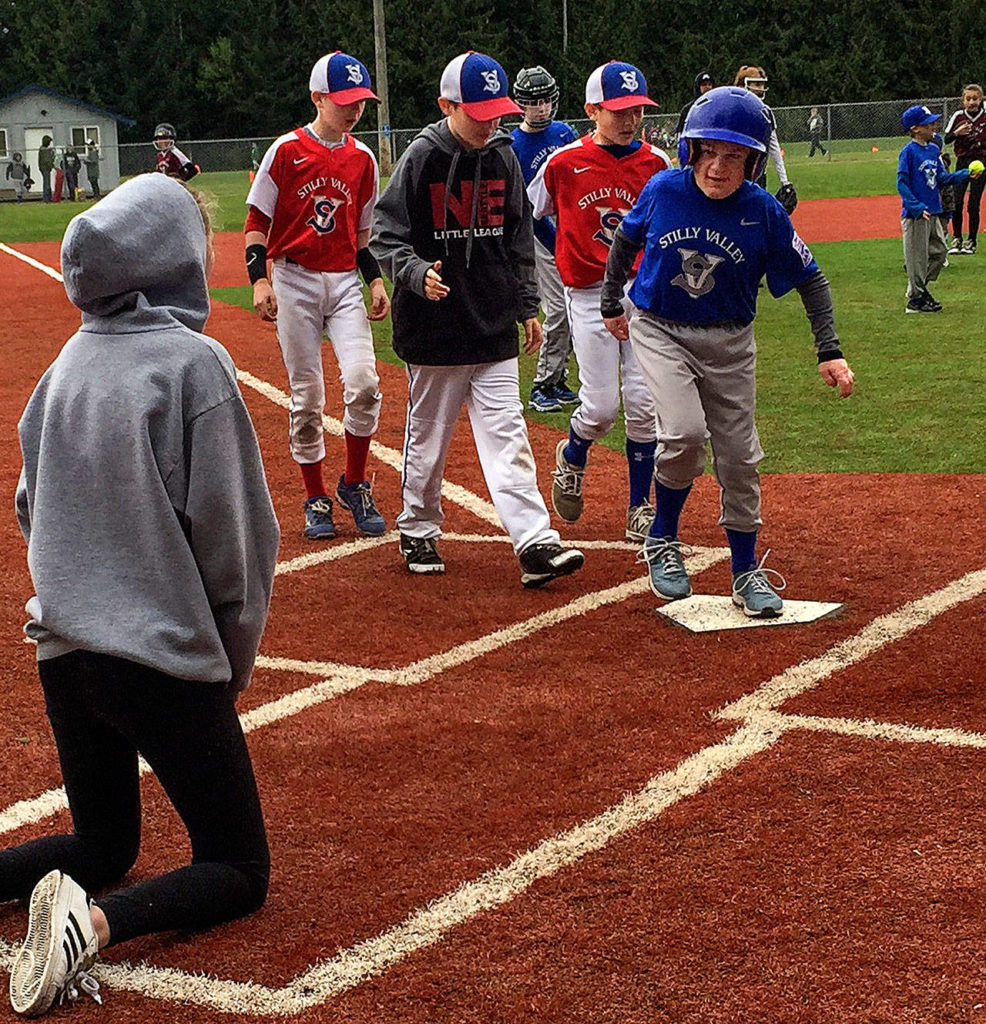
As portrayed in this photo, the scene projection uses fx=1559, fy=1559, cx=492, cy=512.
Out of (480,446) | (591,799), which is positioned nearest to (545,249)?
(480,446)

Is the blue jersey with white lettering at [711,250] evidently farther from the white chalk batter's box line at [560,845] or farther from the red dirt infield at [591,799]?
the white chalk batter's box line at [560,845]

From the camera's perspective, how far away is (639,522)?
7.59 m

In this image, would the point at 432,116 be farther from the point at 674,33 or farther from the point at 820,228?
the point at 820,228

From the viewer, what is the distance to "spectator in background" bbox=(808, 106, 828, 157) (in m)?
47.4

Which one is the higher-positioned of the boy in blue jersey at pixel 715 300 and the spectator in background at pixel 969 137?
the spectator in background at pixel 969 137

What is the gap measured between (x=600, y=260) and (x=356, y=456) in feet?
5.28

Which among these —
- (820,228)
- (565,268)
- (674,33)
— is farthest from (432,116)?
(565,268)

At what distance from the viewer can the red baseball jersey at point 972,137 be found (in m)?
21.0

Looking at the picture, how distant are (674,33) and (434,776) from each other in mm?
70857

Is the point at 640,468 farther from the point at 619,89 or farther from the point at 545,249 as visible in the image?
the point at 545,249

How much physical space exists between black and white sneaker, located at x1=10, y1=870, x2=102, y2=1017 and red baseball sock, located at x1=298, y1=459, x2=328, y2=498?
481cm

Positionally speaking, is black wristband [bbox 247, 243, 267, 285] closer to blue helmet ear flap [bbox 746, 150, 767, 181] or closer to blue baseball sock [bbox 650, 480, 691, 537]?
blue baseball sock [bbox 650, 480, 691, 537]

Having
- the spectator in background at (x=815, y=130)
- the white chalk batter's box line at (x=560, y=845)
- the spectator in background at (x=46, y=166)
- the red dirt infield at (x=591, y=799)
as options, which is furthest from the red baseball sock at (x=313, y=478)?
the spectator in background at (x=46, y=166)

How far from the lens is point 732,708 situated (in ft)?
17.1
